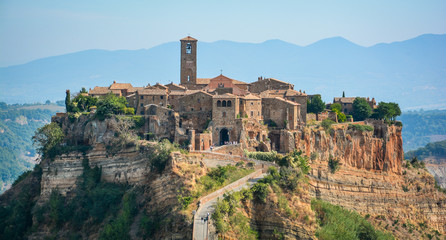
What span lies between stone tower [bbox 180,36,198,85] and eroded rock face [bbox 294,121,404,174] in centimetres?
1938

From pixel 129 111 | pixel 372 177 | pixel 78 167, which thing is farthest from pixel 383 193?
pixel 78 167

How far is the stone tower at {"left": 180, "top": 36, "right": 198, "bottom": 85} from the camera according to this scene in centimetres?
7460

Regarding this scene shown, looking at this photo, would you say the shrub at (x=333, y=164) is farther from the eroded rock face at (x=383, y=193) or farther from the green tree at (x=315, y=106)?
the green tree at (x=315, y=106)

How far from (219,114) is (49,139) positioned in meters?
19.5

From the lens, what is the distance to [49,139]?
60.2 meters

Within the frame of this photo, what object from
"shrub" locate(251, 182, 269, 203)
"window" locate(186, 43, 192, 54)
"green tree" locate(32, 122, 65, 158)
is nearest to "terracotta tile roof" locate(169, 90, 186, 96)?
"window" locate(186, 43, 192, 54)

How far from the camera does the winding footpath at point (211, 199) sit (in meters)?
39.1

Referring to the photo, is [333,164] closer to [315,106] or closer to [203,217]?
[315,106]

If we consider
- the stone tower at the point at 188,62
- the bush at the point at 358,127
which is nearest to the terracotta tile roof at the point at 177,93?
the stone tower at the point at 188,62

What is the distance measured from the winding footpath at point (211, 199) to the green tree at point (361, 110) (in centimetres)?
2957

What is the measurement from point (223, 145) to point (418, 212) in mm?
32164

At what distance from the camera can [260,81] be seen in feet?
238

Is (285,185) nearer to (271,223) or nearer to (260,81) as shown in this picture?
(271,223)

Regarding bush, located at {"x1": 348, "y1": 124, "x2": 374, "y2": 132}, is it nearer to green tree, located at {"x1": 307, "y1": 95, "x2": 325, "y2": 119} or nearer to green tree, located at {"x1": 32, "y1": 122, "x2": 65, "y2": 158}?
green tree, located at {"x1": 307, "y1": 95, "x2": 325, "y2": 119}
